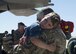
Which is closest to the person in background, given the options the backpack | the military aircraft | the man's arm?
the man's arm

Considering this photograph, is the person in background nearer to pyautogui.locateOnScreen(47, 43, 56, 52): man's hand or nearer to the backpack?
pyautogui.locateOnScreen(47, 43, 56, 52): man's hand

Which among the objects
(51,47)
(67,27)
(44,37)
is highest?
(44,37)

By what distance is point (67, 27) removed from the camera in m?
7.99

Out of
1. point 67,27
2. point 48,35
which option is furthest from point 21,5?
point 48,35

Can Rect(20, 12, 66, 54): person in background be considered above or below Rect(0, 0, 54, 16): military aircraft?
above

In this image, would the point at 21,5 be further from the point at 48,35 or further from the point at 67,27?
the point at 48,35

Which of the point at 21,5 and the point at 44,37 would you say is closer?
the point at 44,37

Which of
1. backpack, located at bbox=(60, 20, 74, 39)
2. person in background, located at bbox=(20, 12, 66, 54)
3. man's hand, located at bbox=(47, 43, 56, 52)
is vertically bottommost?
backpack, located at bbox=(60, 20, 74, 39)

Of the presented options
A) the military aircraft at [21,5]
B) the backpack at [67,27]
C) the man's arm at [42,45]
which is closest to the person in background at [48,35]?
the man's arm at [42,45]

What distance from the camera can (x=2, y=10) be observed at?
31.3 ft

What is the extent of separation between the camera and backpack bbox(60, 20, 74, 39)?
790 centimetres

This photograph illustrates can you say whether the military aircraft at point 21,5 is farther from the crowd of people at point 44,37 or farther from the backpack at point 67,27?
the crowd of people at point 44,37

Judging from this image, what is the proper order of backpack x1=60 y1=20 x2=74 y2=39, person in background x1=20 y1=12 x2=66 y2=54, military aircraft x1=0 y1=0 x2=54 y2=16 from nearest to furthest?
person in background x1=20 y1=12 x2=66 y2=54 → backpack x1=60 y1=20 x2=74 y2=39 → military aircraft x1=0 y1=0 x2=54 y2=16

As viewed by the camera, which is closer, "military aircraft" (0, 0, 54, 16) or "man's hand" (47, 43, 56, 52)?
"man's hand" (47, 43, 56, 52)
